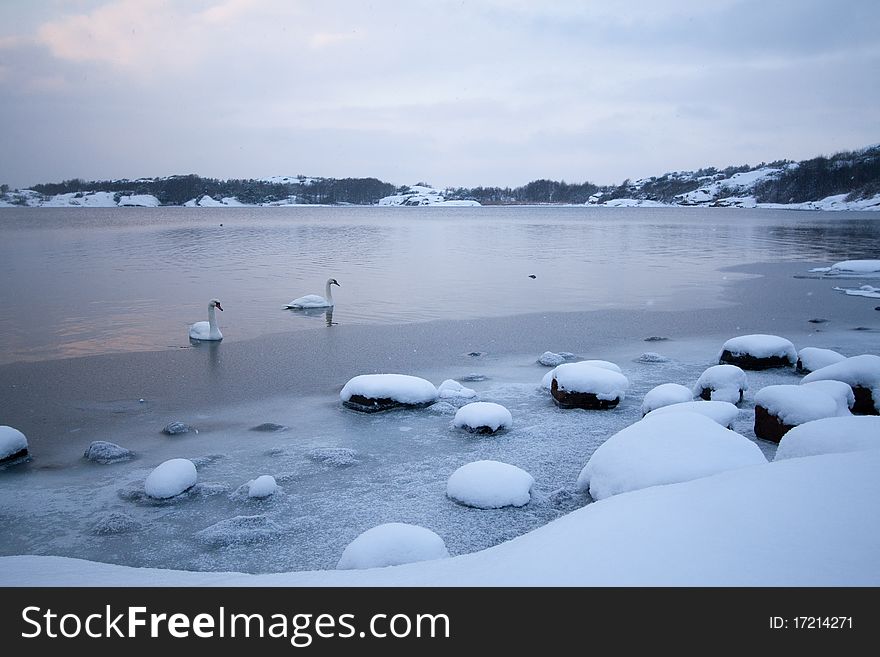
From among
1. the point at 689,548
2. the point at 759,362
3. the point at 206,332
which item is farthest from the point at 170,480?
the point at 759,362

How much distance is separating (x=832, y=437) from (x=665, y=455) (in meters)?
1.13

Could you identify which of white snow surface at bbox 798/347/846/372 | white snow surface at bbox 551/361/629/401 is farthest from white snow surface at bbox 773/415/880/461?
white snow surface at bbox 798/347/846/372

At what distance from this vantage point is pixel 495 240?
43875 millimetres

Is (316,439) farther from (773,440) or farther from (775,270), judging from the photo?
Result: (775,270)

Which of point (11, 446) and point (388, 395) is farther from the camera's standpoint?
point (388, 395)

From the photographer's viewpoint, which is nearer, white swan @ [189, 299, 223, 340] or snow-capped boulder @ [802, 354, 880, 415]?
snow-capped boulder @ [802, 354, 880, 415]

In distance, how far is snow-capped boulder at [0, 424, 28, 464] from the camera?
6.39 m

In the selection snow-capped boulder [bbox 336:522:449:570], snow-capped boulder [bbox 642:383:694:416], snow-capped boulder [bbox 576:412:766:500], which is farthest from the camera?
snow-capped boulder [bbox 642:383:694:416]

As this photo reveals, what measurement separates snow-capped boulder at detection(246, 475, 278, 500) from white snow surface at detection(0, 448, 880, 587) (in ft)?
6.46

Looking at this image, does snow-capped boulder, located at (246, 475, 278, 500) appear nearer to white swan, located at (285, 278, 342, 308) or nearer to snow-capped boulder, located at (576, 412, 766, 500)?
snow-capped boulder, located at (576, 412, 766, 500)

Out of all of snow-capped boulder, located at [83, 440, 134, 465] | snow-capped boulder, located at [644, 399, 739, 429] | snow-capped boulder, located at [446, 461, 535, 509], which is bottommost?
snow-capped boulder, located at [83, 440, 134, 465]

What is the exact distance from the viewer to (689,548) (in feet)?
8.77

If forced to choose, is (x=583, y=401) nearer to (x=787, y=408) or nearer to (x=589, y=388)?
(x=589, y=388)
